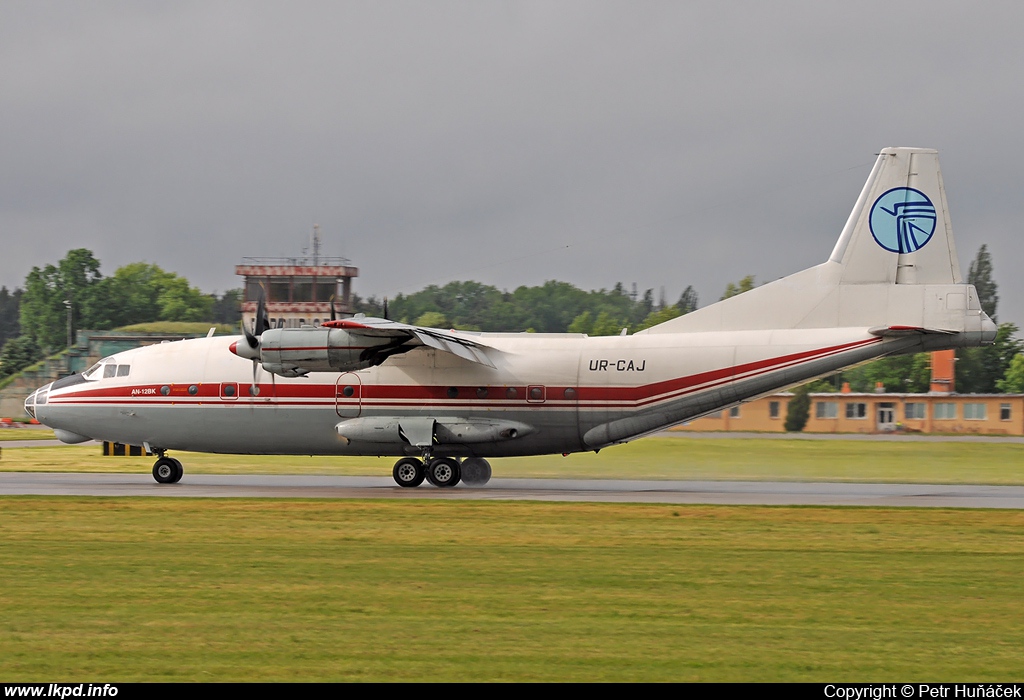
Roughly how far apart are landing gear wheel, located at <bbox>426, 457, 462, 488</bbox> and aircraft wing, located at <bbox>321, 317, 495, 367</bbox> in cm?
272

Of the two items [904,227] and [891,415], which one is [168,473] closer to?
[904,227]

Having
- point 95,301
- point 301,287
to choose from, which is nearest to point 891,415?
point 301,287

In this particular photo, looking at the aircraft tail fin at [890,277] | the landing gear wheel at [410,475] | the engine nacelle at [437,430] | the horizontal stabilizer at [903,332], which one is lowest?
the landing gear wheel at [410,475]

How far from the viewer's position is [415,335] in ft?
78.0

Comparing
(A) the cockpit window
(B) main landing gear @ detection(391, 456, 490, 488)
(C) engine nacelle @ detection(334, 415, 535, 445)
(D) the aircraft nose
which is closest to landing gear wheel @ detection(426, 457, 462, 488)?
(B) main landing gear @ detection(391, 456, 490, 488)

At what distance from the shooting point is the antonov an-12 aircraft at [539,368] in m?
24.2

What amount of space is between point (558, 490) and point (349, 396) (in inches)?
219

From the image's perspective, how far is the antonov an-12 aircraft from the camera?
24188mm

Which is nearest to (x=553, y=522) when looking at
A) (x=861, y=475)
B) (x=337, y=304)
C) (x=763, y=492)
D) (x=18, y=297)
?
(x=763, y=492)

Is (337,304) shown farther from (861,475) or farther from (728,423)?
(861,475)

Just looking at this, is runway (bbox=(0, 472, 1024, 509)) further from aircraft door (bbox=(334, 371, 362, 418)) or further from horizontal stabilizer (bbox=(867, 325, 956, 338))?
horizontal stabilizer (bbox=(867, 325, 956, 338))

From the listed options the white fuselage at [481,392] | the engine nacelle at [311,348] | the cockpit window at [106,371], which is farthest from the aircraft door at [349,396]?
the cockpit window at [106,371]

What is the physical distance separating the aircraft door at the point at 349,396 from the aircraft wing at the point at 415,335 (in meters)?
2.08

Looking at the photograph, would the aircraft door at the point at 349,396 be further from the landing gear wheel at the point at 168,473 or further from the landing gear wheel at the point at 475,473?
the landing gear wheel at the point at 168,473
